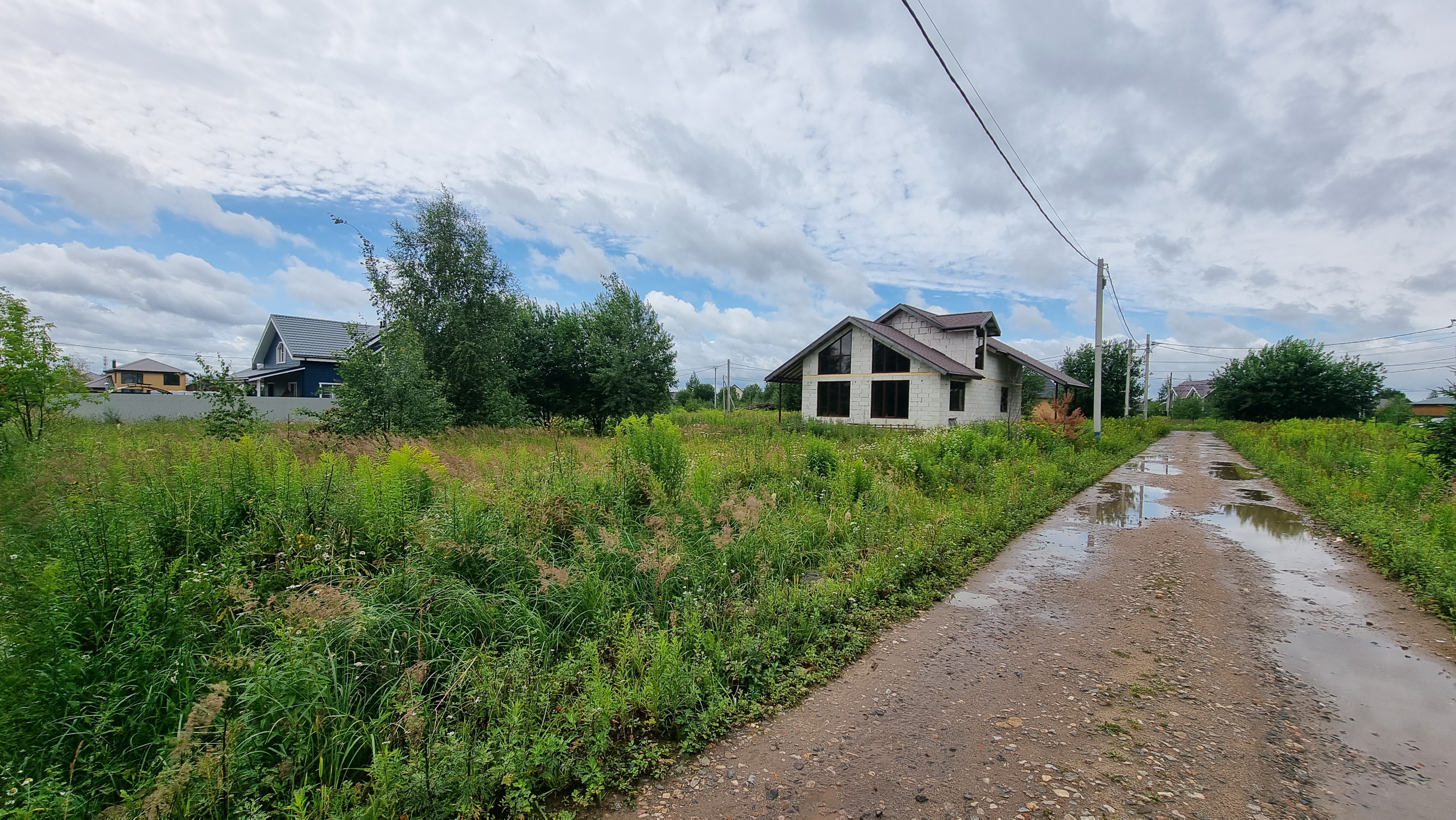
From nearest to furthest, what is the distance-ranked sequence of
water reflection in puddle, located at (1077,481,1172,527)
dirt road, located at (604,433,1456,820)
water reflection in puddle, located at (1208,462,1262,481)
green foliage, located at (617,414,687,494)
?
dirt road, located at (604,433,1456,820) → green foliage, located at (617,414,687,494) → water reflection in puddle, located at (1077,481,1172,527) → water reflection in puddle, located at (1208,462,1262,481)

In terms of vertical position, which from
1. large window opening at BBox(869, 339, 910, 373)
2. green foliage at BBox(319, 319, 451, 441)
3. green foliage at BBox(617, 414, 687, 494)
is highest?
large window opening at BBox(869, 339, 910, 373)

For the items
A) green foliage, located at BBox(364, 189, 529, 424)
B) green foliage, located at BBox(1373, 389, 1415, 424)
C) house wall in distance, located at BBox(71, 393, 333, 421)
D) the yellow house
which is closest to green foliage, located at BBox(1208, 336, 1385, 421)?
green foliage, located at BBox(1373, 389, 1415, 424)

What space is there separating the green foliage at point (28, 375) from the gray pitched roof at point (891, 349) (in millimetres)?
22481

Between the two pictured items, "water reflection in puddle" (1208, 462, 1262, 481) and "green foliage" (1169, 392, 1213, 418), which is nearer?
"water reflection in puddle" (1208, 462, 1262, 481)

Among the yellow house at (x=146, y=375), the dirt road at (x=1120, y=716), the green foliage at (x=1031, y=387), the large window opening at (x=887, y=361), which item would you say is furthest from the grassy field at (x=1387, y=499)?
the yellow house at (x=146, y=375)

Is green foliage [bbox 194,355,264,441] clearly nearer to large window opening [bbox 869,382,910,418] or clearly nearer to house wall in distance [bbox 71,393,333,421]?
house wall in distance [bbox 71,393,333,421]

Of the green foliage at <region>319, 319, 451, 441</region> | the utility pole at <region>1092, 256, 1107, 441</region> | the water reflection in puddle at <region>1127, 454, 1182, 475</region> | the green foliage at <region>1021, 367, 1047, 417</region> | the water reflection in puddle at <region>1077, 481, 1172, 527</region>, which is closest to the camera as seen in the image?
the water reflection in puddle at <region>1077, 481, 1172, 527</region>

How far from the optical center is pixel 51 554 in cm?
294

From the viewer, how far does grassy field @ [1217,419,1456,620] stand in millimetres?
5055

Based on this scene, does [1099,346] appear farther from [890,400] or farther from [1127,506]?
[1127,506]

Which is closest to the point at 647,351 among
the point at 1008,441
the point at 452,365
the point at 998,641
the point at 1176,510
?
the point at 452,365

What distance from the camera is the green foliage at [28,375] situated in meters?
5.72

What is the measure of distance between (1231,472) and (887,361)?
1247 cm

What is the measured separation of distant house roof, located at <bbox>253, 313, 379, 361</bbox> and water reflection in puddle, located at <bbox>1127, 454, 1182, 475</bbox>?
31.2 meters
